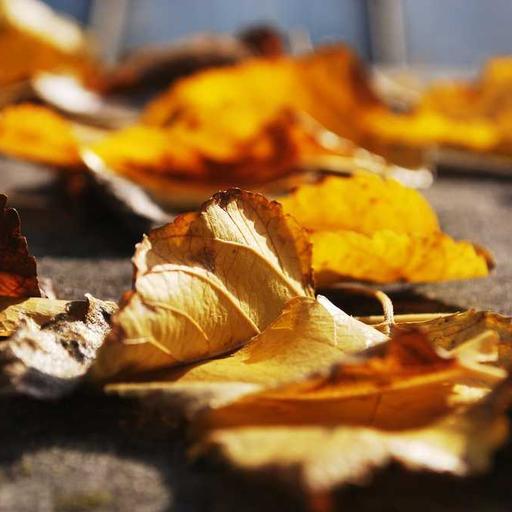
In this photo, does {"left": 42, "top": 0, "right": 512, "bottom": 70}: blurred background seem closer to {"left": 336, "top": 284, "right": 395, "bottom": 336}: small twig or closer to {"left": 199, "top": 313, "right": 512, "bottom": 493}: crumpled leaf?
{"left": 336, "top": 284, "right": 395, "bottom": 336}: small twig

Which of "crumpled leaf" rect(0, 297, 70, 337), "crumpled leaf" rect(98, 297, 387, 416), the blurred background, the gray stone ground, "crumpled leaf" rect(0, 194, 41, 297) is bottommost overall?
the blurred background

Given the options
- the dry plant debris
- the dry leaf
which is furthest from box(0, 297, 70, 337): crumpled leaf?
the dry leaf

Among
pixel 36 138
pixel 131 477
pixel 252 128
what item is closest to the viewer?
pixel 131 477

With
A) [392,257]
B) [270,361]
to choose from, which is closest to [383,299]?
[392,257]

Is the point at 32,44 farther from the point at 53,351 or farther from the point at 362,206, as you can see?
the point at 53,351

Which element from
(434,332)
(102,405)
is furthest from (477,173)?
(102,405)

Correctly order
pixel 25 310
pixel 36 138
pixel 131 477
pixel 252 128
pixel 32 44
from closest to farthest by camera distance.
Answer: pixel 131 477, pixel 25 310, pixel 36 138, pixel 252 128, pixel 32 44

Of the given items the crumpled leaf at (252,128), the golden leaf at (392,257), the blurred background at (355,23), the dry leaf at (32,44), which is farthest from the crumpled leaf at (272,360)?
the blurred background at (355,23)
